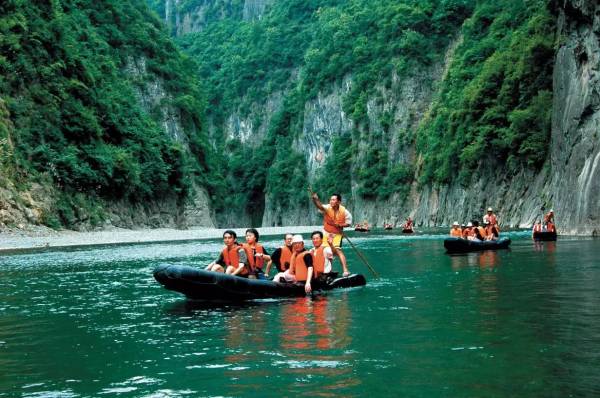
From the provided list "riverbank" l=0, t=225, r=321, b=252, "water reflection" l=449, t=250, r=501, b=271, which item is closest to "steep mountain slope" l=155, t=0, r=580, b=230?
"water reflection" l=449, t=250, r=501, b=271

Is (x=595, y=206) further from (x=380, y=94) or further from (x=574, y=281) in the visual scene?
(x=380, y=94)

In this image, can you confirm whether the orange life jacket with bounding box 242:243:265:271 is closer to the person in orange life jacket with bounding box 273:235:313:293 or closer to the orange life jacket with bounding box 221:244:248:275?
the orange life jacket with bounding box 221:244:248:275

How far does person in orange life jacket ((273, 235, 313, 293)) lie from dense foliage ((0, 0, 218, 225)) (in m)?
31.0

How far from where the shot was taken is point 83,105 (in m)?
55.0

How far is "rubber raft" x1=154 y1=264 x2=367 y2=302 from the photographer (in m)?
13.7

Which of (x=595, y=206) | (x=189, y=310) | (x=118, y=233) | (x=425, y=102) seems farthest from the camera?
(x=425, y=102)

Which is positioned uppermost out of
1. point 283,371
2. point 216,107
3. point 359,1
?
point 359,1

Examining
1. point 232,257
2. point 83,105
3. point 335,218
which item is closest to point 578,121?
point 335,218

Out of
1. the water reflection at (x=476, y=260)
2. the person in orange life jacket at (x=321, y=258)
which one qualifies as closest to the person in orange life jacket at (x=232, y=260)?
the person in orange life jacket at (x=321, y=258)

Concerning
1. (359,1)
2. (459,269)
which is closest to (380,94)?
(359,1)

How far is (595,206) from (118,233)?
106 feet

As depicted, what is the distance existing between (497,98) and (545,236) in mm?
24891

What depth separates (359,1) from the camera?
116250 millimetres

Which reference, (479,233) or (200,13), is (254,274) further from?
(200,13)
